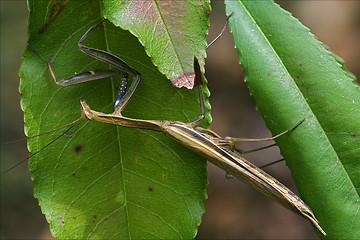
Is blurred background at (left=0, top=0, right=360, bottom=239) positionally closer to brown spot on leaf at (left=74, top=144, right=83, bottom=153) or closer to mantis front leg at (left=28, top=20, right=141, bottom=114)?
brown spot on leaf at (left=74, top=144, right=83, bottom=153)

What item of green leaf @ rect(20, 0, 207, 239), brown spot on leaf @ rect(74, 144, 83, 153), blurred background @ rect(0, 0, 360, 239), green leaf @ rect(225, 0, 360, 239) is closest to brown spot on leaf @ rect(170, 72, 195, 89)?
green leaf @ rect(20, 0, 207, 239)

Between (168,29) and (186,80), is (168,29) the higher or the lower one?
the higher one

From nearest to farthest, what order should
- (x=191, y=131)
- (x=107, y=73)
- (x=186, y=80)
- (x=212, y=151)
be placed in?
1. (x=186, y=80)
2. (x=107, y=73)
3. (x=191, y=131)
4. (x=212, y=151)

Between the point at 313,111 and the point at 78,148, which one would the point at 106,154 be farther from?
the point at 313,111

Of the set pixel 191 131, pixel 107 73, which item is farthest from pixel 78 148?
pixel 191 131

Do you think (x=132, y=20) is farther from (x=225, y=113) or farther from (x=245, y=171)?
(x=225, y=113)

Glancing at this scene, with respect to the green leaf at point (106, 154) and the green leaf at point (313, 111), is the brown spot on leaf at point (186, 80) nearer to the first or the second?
the green leaf at point (106, 154)

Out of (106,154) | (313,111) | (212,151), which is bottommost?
(212,151)
